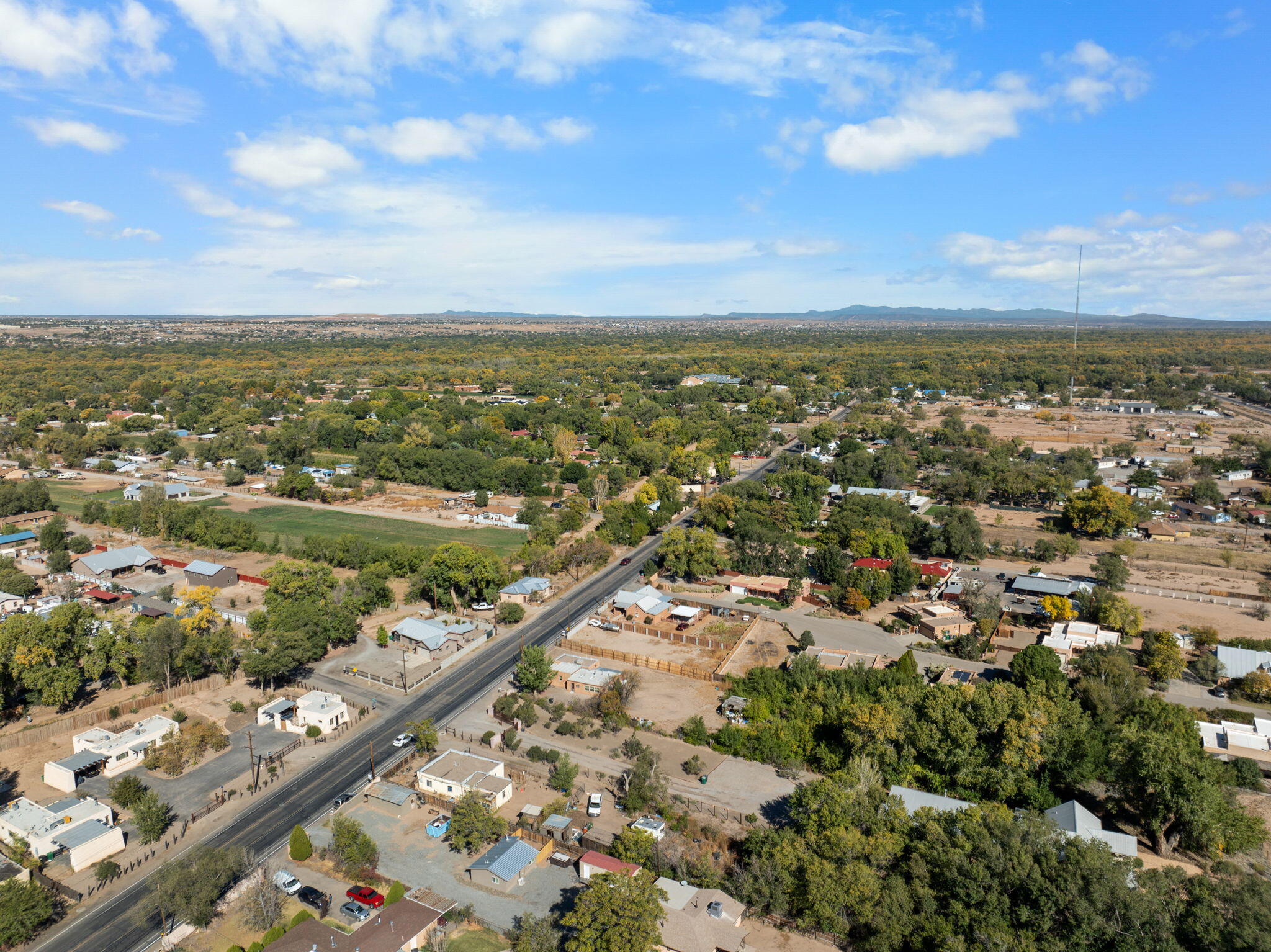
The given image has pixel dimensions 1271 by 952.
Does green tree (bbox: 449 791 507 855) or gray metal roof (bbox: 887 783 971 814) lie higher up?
gray metal roof (bbox: 887 783 971 814)

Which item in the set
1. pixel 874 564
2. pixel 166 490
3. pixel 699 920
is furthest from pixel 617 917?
pixel 166 490

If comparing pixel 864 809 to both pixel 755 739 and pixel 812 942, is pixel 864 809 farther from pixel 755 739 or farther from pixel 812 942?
pixel 755 739

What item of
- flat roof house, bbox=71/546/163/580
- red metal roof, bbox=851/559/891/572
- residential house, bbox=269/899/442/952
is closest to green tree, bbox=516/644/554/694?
residential house, bbox=269/899/442/952

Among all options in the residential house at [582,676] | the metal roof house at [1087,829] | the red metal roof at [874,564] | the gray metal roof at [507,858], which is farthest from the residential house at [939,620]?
the gray metal roof at [507,858]

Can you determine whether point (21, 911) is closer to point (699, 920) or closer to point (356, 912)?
point (356, 912)

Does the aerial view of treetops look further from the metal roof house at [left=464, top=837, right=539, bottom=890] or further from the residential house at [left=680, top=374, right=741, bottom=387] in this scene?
the residential house at [left=680, top=374, right=741, bottom=387]

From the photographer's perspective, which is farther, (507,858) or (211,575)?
(211,575)
